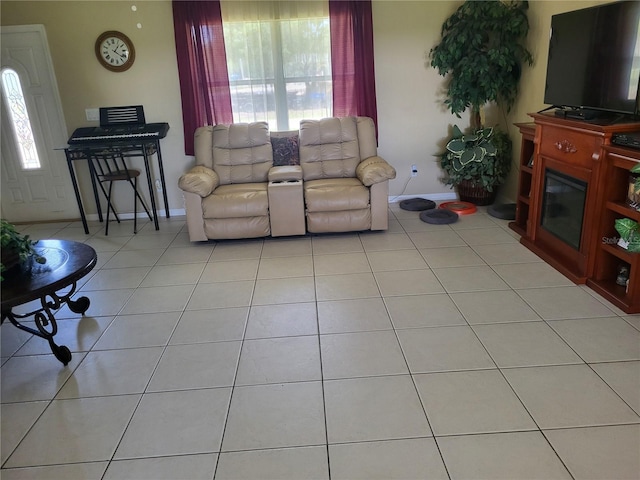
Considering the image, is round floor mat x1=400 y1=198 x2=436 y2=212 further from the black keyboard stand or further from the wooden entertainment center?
the black keyboard stand

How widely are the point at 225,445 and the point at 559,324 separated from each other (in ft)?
6.02

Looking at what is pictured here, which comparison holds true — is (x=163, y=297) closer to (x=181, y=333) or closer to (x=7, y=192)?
(x=181, y=333)

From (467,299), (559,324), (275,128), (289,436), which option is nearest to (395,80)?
(275,128)

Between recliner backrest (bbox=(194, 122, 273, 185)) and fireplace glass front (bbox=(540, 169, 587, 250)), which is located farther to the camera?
recliner backrest (bbox=(194, 122, 273, 185))

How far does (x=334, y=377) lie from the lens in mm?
2176

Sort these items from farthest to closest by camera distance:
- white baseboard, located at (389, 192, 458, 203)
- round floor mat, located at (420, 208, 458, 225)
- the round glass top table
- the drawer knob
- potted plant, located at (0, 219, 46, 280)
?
white baseboard, located at (389, 192, 458, 203)
round floor mat, located at (420, 208, 458, 225)
the drawer knob
potted plant, located at (0, 219, 46, 280)
the round glass top table

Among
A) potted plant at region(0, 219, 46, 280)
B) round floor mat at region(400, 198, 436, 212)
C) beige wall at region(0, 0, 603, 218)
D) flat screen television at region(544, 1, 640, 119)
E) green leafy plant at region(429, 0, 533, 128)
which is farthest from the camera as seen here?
round floor mat at region(400, 198, 436, 212)

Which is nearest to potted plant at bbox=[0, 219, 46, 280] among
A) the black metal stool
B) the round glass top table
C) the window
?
the round glass top table

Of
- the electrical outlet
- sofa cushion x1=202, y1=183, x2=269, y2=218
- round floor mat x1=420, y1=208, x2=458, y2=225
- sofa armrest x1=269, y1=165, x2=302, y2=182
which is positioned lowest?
round floor mat x1=420, y1=208, x2=458, y2=225

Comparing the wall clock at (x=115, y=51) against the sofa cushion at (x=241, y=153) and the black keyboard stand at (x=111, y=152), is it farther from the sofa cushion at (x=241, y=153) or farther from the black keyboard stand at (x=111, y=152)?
the sofa cushion at (x=241, y=153)

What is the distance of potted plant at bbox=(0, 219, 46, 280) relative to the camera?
2.33m

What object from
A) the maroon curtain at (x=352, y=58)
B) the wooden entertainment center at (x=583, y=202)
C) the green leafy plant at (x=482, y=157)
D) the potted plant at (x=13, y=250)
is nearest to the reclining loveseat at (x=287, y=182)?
the maroon curtain at (x=352, y=58)

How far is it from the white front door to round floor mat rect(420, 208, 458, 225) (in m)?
3.64

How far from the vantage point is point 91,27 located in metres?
4.43
